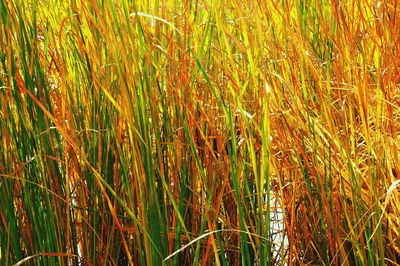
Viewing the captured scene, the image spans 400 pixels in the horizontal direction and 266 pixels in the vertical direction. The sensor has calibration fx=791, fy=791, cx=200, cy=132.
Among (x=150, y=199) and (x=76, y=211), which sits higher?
(x=150, y=199)

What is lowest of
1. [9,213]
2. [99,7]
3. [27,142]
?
[9,213]

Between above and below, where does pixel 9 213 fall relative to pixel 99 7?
below

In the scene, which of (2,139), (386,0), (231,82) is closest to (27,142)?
(2,139)

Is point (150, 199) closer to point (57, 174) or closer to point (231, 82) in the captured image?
point (57, 174)

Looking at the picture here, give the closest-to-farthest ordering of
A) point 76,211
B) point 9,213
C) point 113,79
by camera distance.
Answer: point 9,213
point 113,79
point 76,211

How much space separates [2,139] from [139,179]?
0.33m

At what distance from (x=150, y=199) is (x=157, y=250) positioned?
91 millimetres

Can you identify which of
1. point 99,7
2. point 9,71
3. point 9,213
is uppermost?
point 99,7

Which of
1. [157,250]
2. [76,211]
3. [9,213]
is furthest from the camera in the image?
[76,211]

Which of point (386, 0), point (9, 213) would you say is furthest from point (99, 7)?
point (386, 0)

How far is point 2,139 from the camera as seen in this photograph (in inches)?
60.2

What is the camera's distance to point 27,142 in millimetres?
1497

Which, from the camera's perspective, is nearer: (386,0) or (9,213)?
(9,213)

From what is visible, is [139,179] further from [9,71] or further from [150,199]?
[9,71]
